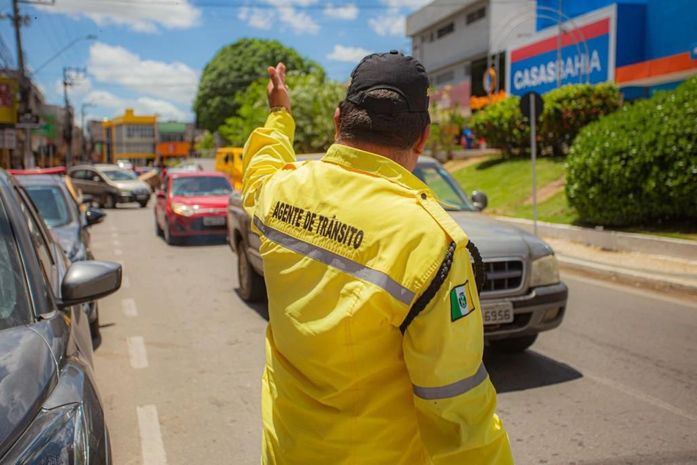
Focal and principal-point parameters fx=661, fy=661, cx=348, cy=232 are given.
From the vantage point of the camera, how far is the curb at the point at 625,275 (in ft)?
29.6

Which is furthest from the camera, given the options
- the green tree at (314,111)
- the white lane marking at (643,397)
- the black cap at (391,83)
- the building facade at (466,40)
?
the building facade at (466,40)

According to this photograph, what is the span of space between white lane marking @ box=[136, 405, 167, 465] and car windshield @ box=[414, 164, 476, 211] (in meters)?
3.53

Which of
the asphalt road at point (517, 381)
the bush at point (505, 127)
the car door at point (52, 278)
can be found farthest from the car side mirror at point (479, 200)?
the bush at point (505, 127)

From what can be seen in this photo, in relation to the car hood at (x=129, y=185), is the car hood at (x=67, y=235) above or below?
below

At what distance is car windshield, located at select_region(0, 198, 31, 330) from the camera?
2686mm

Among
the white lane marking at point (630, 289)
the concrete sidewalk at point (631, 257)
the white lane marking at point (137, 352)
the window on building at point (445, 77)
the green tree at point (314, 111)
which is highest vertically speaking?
the window on building at point (445, 77)

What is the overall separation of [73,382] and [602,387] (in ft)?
13.7

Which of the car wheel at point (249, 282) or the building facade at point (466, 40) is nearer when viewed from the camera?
the car wheel at point (249, 282)

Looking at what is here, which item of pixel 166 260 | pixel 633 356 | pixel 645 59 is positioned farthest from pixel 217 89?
pixel 633 356

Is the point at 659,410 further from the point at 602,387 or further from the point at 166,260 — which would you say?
the point at 166,260

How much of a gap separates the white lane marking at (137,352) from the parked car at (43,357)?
92.4 inches

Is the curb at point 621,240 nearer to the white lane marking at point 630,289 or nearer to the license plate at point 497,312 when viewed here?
the white lane marking at point 630,289

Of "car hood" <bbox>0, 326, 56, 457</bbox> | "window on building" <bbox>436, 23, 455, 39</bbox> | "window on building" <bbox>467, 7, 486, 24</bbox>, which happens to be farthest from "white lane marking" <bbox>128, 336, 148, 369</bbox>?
"window on building" <bbox>436, 23, 455, 39</bbox>

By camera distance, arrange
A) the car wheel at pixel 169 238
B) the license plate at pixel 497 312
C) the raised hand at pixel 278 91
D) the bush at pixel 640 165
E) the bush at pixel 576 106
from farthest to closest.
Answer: the bush at pixel 576 106, the car wheel at pixel 169 238, the bush at pixel 640 165, the license plate at pixel 497 312, the raised hand at pixel 278 91
